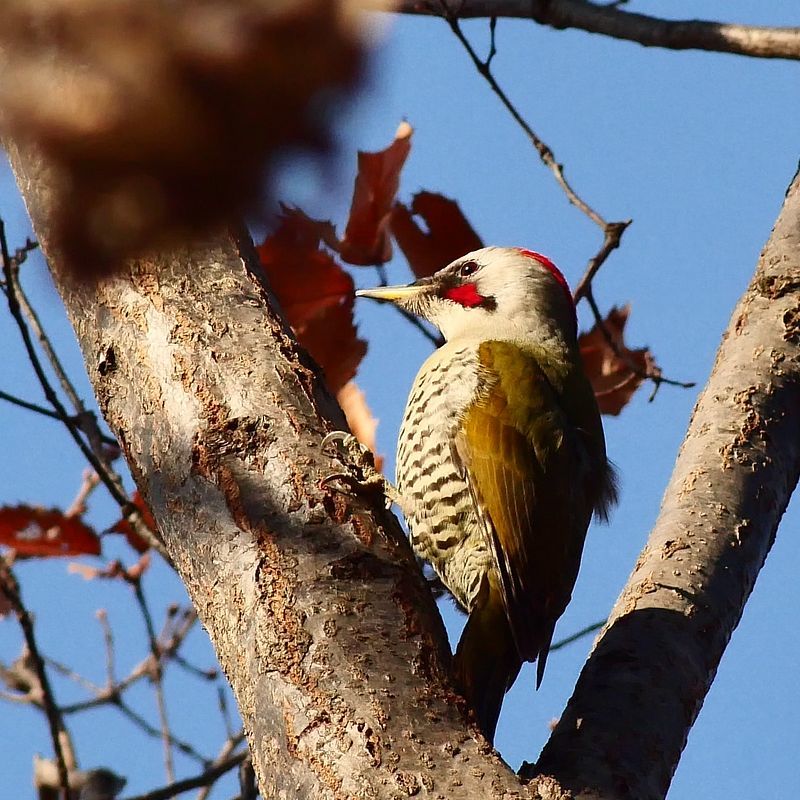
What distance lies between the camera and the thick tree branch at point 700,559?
2422mm

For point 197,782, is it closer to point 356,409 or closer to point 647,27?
point 356,409

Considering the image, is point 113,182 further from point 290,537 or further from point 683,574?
point 683,574

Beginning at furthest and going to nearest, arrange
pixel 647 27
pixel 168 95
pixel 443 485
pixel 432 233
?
pixel 432 233, pixel 443 485, pixel 647 27, pixel 168 95

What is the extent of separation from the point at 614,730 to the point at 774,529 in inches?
41.3

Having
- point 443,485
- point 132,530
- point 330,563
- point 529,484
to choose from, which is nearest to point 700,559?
point 529,484

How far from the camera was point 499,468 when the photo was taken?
3.94 m

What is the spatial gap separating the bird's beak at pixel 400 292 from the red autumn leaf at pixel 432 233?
8 centimetres

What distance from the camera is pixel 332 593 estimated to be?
7.89 ft

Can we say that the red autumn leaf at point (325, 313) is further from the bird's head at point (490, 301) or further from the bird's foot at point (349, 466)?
the bird's head at point (490, 301)

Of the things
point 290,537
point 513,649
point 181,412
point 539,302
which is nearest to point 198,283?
point 181,412

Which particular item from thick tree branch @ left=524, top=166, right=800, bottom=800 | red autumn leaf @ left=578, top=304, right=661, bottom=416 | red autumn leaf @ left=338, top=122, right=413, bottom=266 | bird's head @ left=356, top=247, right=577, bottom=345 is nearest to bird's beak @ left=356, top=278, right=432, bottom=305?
bird's head @ left=356, top=247, right=577, bottom=345

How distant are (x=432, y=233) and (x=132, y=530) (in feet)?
5.26

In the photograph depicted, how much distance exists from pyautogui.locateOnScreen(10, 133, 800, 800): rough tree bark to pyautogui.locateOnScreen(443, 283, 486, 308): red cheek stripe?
1647 millimetres

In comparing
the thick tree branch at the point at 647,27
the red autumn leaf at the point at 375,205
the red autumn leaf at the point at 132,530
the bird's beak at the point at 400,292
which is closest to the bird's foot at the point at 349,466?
the red autumn leaf at the point at 132,530
